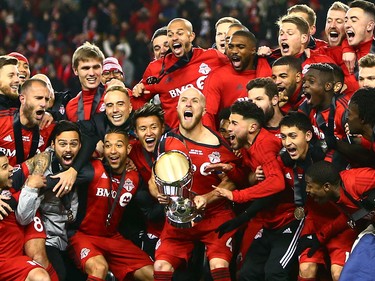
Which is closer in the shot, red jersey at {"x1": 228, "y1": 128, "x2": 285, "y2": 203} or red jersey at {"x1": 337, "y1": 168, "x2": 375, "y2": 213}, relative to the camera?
red jersey at {"x1": 337, "y1": 168, "x2": 375, "y2": 213}

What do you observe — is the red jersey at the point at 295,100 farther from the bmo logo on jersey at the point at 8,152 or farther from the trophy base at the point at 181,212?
the bmo logo on jersey at the point at 8,152

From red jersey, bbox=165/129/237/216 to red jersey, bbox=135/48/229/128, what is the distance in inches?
41.9

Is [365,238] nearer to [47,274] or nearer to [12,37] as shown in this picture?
[47,274]

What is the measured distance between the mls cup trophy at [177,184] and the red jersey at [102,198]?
830 millimetres

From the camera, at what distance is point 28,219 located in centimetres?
841

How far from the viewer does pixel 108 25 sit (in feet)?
57.9

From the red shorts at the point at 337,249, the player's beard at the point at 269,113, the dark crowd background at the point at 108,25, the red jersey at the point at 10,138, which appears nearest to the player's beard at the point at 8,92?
the red jersey at the point at 10,138

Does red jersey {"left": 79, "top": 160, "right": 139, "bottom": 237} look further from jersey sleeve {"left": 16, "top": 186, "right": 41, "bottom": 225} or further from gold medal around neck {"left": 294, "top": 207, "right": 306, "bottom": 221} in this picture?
gold medal around neck {"left": 294, "top": 207, "right": 306, "bottom": 221}

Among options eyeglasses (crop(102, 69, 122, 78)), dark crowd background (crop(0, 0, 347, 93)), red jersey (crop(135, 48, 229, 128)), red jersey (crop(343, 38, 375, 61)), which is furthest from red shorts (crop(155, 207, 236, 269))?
dark crowd background (crop(0, 0, 347, 93))

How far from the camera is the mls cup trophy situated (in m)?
7.83

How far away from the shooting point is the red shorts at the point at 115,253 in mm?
8742

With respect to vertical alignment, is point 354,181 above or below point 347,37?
below

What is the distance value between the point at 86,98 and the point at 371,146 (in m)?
2.93

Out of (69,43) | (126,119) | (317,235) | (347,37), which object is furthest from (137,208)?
(69,43)
